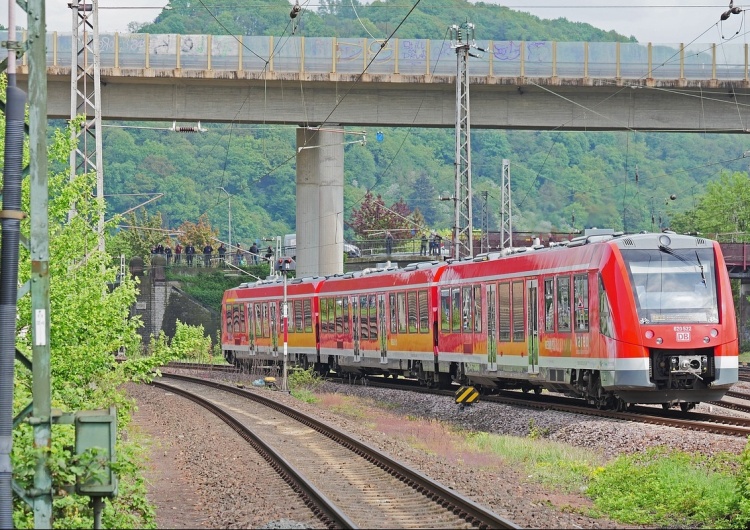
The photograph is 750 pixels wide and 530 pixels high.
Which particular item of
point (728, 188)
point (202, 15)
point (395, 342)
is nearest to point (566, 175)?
point (728, 188)

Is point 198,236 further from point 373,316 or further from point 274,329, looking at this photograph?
point 373,316

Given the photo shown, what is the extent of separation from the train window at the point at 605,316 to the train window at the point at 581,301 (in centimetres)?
65

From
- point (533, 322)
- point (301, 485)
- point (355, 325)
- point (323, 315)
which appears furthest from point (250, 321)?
point (301, 485)

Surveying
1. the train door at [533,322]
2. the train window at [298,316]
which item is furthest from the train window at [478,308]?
the train window at [298,316]

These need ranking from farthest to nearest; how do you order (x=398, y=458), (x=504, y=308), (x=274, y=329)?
(x=274, y=329), (x=504, y=308), (x=398, y=458)

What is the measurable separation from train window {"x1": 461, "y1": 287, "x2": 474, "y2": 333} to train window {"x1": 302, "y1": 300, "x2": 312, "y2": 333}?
13823 millimetres

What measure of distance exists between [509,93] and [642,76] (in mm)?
4827

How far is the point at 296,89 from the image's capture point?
4672 centimetres

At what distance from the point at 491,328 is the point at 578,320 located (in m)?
5.02

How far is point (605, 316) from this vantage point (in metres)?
22.1

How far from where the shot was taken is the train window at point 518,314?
86.3 ft

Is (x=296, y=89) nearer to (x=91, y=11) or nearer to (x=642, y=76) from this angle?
(x=642, y=76)

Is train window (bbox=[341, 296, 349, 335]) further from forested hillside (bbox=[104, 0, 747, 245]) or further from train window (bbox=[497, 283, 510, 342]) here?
forested hillside (bbox=[104, 0, 747, 245])

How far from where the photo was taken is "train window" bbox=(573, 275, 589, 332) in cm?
2298
